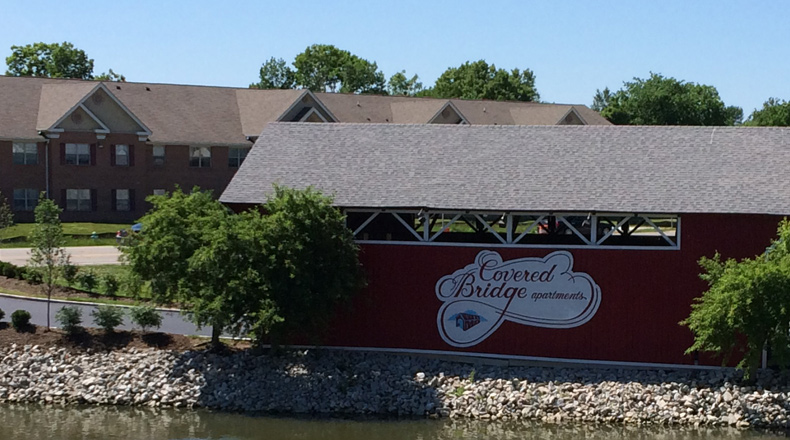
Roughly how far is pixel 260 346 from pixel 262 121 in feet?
101

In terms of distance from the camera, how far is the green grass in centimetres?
4234

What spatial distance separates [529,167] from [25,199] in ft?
107

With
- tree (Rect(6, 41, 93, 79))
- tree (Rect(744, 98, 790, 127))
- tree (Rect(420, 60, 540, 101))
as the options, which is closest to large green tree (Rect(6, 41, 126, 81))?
tree (Rect(6, 41, 93, 79))

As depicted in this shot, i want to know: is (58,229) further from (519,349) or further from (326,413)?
(519,349)

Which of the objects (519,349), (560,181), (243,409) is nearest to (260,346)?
(243,409)

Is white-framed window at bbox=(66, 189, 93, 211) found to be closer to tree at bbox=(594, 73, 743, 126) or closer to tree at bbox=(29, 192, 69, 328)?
tree at bbox=(29, 192, 69, 328)

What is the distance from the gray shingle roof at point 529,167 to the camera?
2514 cm

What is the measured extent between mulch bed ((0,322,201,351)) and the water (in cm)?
277

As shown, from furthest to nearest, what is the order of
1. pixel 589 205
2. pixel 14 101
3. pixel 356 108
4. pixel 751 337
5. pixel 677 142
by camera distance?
pixel 356 108
pixel 14 101
pixel 677 142
pixel 589 205
pixel 751 337

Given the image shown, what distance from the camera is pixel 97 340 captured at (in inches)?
1054

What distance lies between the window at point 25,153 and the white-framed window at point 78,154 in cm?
159

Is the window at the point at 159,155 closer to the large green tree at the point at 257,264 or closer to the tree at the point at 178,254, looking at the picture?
the tree at the point at 178,254

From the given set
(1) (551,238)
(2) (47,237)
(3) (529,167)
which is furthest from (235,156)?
(3) (529,167)

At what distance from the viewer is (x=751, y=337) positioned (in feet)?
75.7
